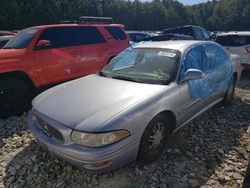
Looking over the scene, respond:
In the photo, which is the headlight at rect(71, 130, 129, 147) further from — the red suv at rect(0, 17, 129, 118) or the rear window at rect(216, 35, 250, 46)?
the rear window at rect(216, 35, 250, 46)

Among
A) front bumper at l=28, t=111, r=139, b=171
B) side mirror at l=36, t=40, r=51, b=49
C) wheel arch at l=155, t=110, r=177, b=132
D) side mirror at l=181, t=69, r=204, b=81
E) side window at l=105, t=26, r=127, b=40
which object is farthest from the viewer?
side window at l=105, t=26, r=127, b=40

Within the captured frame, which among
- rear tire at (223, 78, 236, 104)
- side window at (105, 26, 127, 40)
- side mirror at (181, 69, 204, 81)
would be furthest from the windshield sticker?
side window at (105, 26, 127, 40)

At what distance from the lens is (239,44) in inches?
328

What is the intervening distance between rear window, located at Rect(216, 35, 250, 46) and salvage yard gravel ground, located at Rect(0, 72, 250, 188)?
465 cm

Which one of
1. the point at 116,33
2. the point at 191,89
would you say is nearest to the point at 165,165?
the point at 191,89

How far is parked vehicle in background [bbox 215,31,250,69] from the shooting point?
808 cm

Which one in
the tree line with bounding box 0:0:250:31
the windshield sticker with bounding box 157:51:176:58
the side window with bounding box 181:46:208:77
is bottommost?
the tree line with bounding box 0:0:250:31

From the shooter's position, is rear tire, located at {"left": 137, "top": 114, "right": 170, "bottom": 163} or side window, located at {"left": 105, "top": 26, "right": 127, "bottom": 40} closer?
rear tire, located at {"left": 137, "top": 114, "right": 170, "bottom": 163}

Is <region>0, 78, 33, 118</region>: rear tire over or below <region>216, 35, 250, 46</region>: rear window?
below

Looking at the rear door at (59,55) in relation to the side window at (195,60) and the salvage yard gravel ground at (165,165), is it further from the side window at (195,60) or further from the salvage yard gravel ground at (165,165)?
the side window at (195,60)

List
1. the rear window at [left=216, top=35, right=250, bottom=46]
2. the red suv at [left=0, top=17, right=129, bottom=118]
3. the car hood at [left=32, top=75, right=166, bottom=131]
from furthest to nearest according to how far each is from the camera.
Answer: the rear window at [left=216, top=35, right=250, bottom=46]
the red suv at [left=0, top=17, right=129, bottom=118]
the car hood at [left=32, top=75, right=166, bottom=131]

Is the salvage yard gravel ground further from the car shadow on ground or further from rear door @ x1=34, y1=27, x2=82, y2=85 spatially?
rear door @ x1=34, y1=27, x2=82, y2=85

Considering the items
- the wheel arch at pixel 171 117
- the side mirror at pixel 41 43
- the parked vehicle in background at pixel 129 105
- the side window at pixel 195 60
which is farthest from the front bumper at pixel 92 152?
the side mirror at pixel 41 43

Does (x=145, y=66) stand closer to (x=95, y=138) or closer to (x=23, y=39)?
(x=95, y=138)
